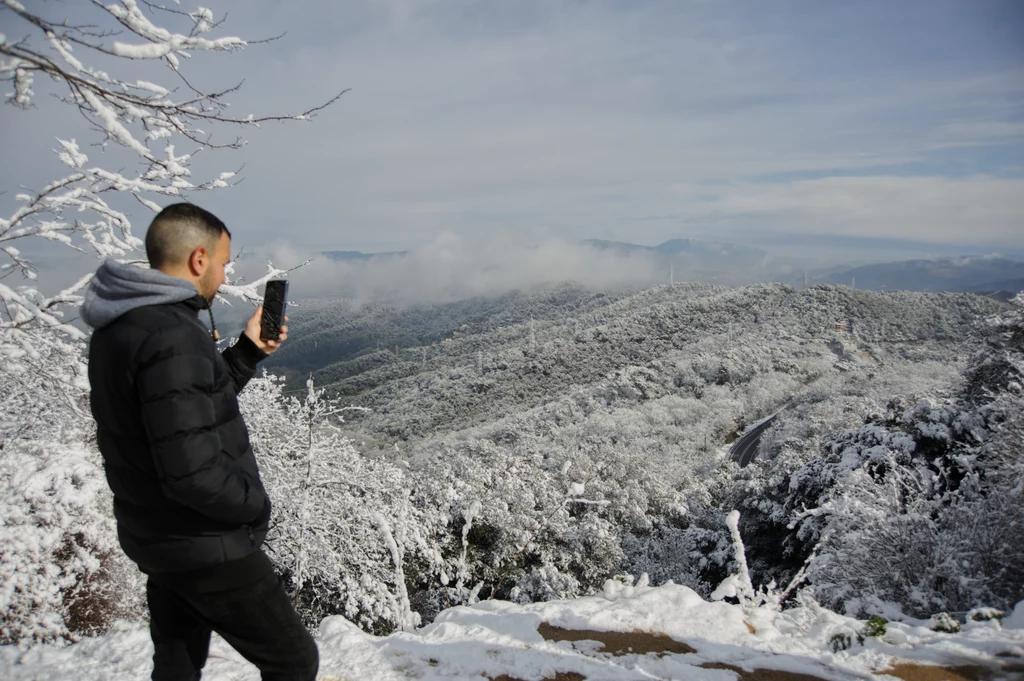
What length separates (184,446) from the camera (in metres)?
1.94

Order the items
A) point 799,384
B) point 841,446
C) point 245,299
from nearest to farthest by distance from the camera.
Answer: point 245,299 → point 841,446 → point 799,384

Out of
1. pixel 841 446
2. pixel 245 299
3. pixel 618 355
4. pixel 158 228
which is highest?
pixel 158 228

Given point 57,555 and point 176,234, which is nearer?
point 176,234

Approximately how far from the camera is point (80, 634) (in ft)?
24.9

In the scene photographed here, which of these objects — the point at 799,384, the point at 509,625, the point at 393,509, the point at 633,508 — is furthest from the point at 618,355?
the point at 509,625

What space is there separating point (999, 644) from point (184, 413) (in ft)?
A: 19.7

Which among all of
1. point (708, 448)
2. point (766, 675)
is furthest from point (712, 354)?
point (766, 675)

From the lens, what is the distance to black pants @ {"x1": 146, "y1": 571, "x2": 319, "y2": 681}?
2270 millimetres

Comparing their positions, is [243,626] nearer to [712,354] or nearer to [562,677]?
[562,677]

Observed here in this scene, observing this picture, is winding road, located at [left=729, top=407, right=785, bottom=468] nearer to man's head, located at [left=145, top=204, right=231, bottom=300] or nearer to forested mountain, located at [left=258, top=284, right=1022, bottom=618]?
forested mountain, located at [left=258, top=284, right=1022, bottom=618]

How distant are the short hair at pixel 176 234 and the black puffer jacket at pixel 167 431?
0.50 feet

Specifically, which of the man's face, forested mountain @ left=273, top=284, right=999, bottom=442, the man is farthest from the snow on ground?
forested mountain @ left=273, top=284, right=999, bottom=442

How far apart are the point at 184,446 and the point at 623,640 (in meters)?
4.43

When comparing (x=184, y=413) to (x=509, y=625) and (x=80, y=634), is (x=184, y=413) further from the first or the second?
(x=80, y=634)
